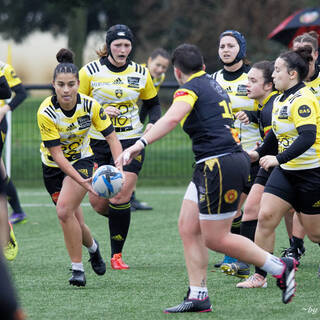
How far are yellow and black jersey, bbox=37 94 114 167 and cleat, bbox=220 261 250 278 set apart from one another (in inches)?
59.4

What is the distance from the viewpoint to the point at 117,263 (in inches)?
285

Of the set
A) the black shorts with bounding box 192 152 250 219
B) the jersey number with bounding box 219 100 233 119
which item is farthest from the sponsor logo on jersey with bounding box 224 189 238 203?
the jersey number with bounding box 219 100 233 119

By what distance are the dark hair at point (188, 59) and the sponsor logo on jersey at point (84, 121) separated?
132 centimetres

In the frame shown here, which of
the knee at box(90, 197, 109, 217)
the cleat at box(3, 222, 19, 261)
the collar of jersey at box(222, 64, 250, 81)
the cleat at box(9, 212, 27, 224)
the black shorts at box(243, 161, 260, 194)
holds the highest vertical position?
the collar of jersey at box(222, 64, 250, 81)

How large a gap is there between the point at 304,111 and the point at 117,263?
247 centimetres

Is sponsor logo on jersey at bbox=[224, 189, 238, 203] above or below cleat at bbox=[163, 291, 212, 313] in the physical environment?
above

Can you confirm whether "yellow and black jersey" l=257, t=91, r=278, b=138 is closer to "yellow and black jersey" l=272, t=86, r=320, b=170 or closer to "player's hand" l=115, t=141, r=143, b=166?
"yellow and black jersey" l=272, t=86, r=320, b=170

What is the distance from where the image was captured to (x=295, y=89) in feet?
19.4

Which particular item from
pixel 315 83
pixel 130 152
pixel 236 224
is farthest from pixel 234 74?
pixel 130 152

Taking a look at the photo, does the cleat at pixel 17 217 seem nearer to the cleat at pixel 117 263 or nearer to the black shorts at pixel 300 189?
the cleat at pixel 117 263

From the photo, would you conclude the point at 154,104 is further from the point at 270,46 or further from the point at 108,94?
the point at 270,46

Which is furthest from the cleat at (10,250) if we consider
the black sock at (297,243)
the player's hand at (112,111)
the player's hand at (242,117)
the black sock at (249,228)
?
the black sock at (297,243)

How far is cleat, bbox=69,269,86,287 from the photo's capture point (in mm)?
6281

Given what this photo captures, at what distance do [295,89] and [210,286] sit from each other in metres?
1.74
